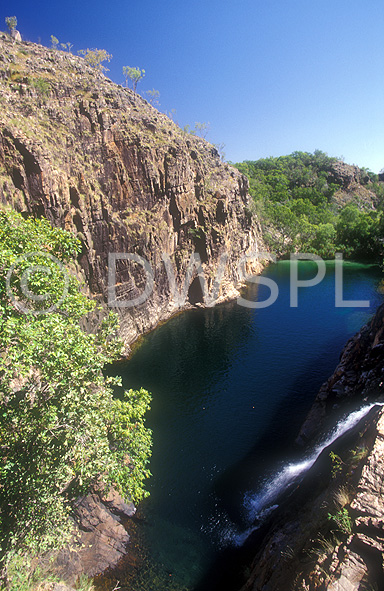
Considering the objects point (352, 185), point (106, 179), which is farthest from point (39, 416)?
point (352, 185)

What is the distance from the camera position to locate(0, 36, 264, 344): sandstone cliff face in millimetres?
32500

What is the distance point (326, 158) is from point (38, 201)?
496ft

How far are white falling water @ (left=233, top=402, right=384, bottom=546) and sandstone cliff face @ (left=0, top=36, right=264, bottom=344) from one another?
2500 cm

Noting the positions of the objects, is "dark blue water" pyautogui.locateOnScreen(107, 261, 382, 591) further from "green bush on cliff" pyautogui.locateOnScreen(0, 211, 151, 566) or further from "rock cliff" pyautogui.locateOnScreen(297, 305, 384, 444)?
"green bush on cliff" pyautogui.locateOnScreen(0, 211, 151, 566)

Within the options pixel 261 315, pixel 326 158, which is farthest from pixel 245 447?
pixel 326 158

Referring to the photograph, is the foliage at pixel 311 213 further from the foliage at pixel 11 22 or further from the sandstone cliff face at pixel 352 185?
the foliage at pixel 11 22

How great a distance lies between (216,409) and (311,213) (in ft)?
336

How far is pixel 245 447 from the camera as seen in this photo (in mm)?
22484

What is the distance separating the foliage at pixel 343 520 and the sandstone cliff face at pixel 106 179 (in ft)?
105

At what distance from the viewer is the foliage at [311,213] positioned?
91438 mm

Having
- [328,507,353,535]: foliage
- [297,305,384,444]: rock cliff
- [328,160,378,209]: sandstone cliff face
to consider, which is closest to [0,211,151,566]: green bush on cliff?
[328,507,353,535]: foliage

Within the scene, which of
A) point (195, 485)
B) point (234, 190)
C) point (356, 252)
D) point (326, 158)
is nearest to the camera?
point (195, 485)

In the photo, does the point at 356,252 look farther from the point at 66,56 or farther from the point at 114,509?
the point at 114,509

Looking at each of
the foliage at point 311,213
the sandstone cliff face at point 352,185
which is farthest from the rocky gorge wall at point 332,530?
the sandstone cliff face at point 352,185
